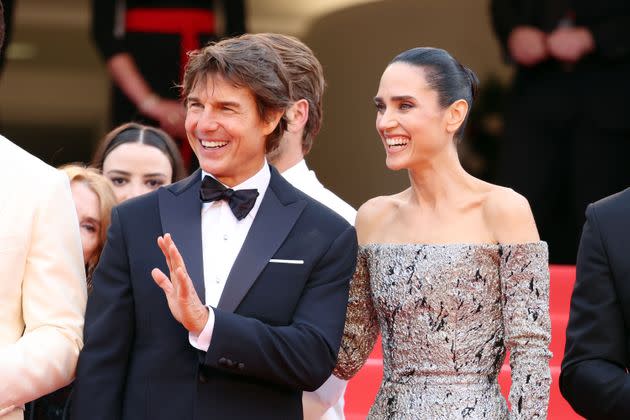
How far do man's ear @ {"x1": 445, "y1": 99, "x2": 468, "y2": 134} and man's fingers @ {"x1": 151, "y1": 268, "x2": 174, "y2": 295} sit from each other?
0.93 metres

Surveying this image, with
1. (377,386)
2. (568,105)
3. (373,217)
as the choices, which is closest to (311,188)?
(373,217)

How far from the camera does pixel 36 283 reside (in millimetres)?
2900

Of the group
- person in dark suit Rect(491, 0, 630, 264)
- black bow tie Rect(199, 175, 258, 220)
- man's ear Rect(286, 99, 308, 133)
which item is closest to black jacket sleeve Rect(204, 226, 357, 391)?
black bow tie Rect(199, 175, 258, 220)

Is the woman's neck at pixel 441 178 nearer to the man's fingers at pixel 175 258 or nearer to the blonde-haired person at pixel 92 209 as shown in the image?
the man's fingers at pixel 175 258

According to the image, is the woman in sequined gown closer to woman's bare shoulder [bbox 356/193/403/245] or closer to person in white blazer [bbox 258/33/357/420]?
woman's bare shoulder [bbox 356/193/403/245]

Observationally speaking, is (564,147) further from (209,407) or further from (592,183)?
(209,407)

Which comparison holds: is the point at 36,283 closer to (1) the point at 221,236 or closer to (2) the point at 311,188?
(1) the point at 221,236

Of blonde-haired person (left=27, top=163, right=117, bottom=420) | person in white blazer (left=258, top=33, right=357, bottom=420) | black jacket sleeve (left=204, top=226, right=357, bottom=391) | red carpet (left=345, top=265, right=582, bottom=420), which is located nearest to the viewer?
black jacket sleeve (left=204, top=226, right=357, bottom=391)

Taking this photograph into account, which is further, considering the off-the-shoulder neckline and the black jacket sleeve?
the off-the-shoulder neckline

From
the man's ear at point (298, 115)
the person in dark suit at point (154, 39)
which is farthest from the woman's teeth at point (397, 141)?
the person in dark suit at point (154, 39)

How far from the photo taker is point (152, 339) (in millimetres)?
2938

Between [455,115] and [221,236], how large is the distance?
71 centimetres

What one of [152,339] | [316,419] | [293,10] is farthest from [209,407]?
[293,10]

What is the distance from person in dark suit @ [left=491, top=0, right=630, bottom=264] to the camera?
586 centimetres
